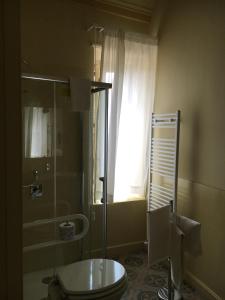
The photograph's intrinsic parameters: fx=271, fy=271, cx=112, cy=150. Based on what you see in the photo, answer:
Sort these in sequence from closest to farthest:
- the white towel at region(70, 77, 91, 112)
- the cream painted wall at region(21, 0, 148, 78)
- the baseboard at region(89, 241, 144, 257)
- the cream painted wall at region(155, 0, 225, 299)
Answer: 1. the cream painted wall at region(155, 0, 225, 299)
2. the white towel at region(70, 77, 91, 112)
3. the cream painted wall at region(21, 0, 148, 78)
4. the baseboard at region(89, 241, 144, 257)

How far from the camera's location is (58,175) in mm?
2531

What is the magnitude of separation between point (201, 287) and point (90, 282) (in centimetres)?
118

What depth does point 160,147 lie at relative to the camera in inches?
115

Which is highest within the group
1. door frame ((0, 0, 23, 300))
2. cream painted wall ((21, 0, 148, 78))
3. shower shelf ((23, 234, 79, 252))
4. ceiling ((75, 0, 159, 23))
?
ceiling ((75, 0, 159, 23))

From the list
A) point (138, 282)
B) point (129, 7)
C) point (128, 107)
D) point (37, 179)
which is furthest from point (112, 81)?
point (138, 282)

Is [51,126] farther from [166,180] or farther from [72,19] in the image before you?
[166,180]

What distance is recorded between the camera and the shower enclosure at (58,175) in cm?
229

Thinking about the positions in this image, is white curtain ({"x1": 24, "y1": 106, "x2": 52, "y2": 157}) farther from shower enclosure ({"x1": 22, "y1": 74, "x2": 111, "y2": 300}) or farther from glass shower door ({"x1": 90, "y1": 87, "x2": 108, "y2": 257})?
glass shower door ({"x1": 90, "y1": 87, "x2": 108, "y2": 257})

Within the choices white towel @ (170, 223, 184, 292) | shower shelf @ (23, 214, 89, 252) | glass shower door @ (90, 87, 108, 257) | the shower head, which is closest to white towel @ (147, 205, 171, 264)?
white towel @ (170, 223, 184, 292)

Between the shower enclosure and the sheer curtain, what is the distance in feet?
0.91

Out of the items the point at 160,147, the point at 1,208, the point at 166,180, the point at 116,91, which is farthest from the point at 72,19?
the point at 1,208

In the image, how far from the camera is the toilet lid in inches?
67.7

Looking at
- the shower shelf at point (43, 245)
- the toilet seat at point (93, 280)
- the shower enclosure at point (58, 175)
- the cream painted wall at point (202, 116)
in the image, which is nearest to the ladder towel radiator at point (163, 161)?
the cream painted wall at point (202, 116)

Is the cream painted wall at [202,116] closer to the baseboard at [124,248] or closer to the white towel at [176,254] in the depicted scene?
the white towel at [176,254]
